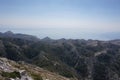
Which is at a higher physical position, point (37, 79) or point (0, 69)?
point (0, 69)

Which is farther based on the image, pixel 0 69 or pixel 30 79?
pixel 30 79

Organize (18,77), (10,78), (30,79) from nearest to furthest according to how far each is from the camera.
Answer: (10,78), (18,77), (30,79)

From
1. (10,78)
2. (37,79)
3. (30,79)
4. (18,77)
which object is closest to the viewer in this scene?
(10,78)

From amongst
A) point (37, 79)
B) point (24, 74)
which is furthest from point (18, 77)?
point (37, 79)

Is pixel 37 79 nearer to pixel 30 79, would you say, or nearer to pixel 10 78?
pixel 30 79

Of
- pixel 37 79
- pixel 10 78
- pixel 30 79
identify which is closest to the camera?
pixel 10 78

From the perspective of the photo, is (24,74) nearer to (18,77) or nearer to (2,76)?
(18,77)

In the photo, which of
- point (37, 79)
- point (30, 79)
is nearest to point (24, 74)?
point (30, 79)

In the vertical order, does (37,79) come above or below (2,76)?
below

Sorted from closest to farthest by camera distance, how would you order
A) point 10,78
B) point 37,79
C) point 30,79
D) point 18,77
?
point 10,78 < point 18,77 < point 30,79 < point 37,79
